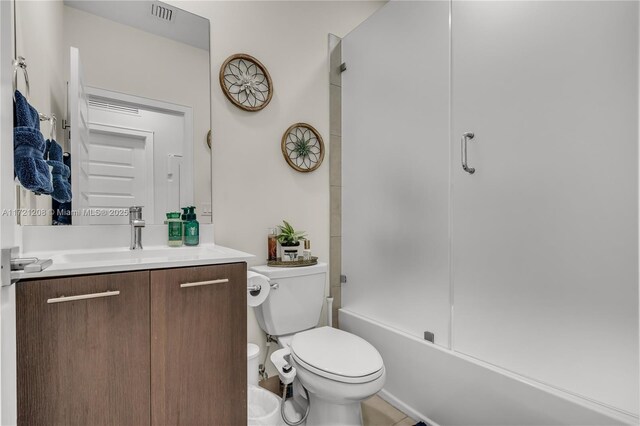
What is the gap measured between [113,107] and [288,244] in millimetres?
1010

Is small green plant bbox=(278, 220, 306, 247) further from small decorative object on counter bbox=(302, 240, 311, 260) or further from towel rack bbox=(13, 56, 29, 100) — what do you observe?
towel rack bbox=(13, 56, 29, 100)

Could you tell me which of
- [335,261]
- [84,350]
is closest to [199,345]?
[84,350]

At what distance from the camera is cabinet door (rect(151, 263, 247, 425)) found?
1001mm

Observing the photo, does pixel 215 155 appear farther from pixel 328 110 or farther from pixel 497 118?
pixel 497 118

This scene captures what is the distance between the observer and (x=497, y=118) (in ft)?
4.28

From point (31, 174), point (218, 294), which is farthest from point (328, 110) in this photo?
point (31, 174)

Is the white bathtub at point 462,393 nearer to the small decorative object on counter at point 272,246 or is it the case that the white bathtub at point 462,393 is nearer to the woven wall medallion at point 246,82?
the small decorative object on counter at point 272,246

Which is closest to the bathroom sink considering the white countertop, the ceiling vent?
the white countertop

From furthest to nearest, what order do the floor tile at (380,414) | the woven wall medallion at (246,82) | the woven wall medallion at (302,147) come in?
the woven wall medallion at (302,147), the woven wall medallion at (246,82), the floor tile at (380,414)

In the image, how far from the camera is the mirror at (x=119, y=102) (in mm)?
1232

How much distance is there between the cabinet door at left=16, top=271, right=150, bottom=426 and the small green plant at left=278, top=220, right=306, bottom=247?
0.86 m

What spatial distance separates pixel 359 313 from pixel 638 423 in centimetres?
123

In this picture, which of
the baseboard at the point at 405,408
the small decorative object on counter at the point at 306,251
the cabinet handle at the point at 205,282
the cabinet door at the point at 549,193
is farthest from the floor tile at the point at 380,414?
the cabinet handle at the point at 205,282

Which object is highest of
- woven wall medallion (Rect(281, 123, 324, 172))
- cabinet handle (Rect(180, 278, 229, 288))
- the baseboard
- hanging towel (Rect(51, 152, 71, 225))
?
woven wall medallion (Rect(281, 123, 324, 172))
